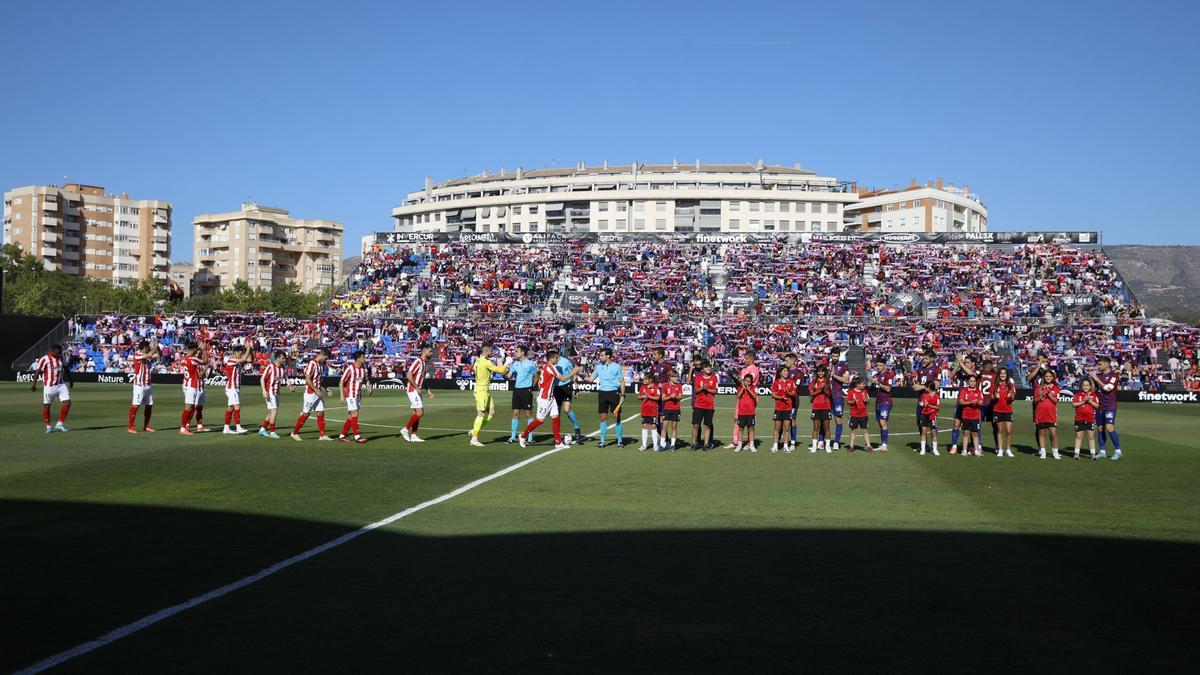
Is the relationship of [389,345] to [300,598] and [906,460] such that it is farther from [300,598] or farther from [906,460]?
[300,598]

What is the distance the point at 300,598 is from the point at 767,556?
15.1 feet

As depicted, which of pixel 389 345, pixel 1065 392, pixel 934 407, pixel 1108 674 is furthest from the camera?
pixel 389 345

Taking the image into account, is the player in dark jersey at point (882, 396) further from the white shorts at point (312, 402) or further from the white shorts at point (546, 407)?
the white shorts at point (312, 402)

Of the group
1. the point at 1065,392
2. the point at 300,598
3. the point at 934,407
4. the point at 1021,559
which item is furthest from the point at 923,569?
the point at 1065,392

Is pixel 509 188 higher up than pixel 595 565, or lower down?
higher up

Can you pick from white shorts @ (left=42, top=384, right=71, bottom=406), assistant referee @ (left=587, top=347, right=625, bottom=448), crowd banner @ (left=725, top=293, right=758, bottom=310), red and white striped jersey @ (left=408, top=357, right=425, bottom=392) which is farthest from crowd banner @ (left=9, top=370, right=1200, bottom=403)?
red and white striped jersey @ (left=408, top=357, right=425, bottom=392)

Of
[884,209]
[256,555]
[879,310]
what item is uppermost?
[884,209]

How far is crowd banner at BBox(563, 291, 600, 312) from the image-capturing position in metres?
66.4

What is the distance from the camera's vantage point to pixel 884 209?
151250mm

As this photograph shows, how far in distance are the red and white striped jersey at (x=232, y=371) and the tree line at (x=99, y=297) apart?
270ft

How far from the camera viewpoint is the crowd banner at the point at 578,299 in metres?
66.4

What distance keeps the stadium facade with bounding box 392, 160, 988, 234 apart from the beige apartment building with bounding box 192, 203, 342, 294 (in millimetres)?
28915

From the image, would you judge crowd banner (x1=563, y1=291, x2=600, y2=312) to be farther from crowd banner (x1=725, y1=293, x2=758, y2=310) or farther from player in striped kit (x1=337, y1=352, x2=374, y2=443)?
player in striped kit (x1=337, y1=352, x2=374, y2=443)

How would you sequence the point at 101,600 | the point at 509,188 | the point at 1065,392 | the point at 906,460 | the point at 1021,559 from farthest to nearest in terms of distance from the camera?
the point at 509,188, the point at 1065,392, the point at 906,460, the point at 1021,559, the point at 101,600
